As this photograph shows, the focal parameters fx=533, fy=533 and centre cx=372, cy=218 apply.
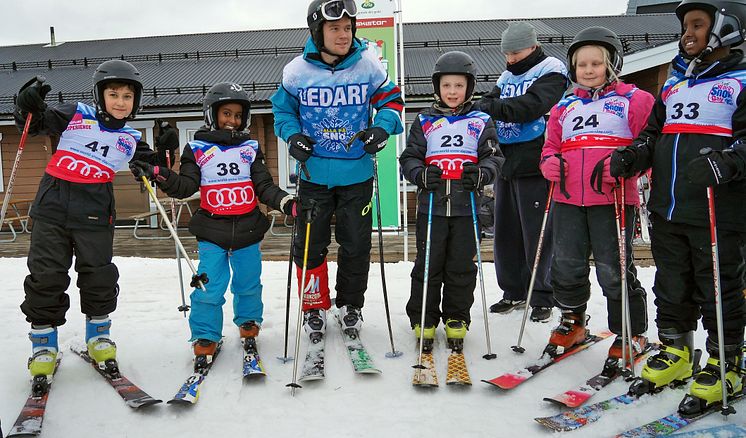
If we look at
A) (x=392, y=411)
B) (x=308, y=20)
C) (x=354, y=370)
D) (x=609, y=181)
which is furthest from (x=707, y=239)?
(x=308, y=20)

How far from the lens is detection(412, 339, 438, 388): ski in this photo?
3.12m

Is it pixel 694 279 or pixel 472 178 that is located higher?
pixel 472 178

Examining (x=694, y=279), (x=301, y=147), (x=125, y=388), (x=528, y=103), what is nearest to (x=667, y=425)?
(x=694, y=279)

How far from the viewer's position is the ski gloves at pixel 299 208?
336 centimetres

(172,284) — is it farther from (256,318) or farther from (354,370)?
(354,370)

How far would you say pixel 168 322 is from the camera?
4461 mm

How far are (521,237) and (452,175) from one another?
1.16m

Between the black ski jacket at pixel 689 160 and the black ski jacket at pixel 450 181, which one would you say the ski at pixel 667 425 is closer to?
the black ski jacket at pixel 689 160

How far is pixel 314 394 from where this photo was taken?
3078 mm

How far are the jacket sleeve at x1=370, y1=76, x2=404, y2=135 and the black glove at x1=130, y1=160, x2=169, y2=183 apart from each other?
1.44 metres

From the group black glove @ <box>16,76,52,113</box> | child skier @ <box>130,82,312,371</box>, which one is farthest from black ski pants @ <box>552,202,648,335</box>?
black glove @ <box>16,76,52,113</box>

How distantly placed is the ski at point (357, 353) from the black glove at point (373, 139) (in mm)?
1327

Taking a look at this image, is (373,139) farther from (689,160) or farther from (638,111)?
(689,160)

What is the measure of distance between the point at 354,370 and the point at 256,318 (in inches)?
33.8
